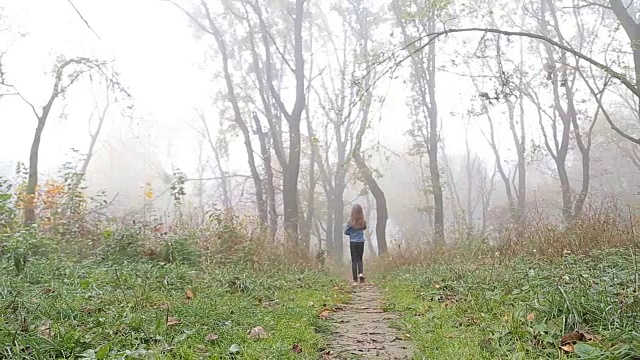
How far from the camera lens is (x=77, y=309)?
4.43 meters

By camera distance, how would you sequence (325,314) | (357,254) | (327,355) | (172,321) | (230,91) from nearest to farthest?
(327,355), (172,321), (325,314), (357,254), (230,91)

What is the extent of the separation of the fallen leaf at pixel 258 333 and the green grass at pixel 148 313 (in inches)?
2.7

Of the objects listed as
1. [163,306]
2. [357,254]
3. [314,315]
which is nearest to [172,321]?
[163,306]

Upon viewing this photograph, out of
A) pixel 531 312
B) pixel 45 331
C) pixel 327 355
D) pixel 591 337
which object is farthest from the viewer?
pixel 531 312

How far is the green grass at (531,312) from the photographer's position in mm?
3455

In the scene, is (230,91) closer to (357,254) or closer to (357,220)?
(357,220)

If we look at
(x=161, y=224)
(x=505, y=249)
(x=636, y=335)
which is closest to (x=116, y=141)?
(x=161, y=224)

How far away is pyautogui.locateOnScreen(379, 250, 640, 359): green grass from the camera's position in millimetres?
3455

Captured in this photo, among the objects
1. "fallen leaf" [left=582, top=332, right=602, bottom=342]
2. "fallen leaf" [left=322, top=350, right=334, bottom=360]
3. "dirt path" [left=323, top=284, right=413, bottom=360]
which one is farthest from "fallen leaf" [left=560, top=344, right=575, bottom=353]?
"fallen leaf" [left=322, top=350, right=334, bottom=360]

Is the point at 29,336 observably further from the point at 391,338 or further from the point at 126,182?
the point at 126,182

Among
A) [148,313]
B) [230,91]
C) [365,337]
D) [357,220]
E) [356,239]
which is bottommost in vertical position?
[365,337]

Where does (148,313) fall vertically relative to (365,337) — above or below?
above

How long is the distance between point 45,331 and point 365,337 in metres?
2.78

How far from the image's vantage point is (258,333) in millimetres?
4414
